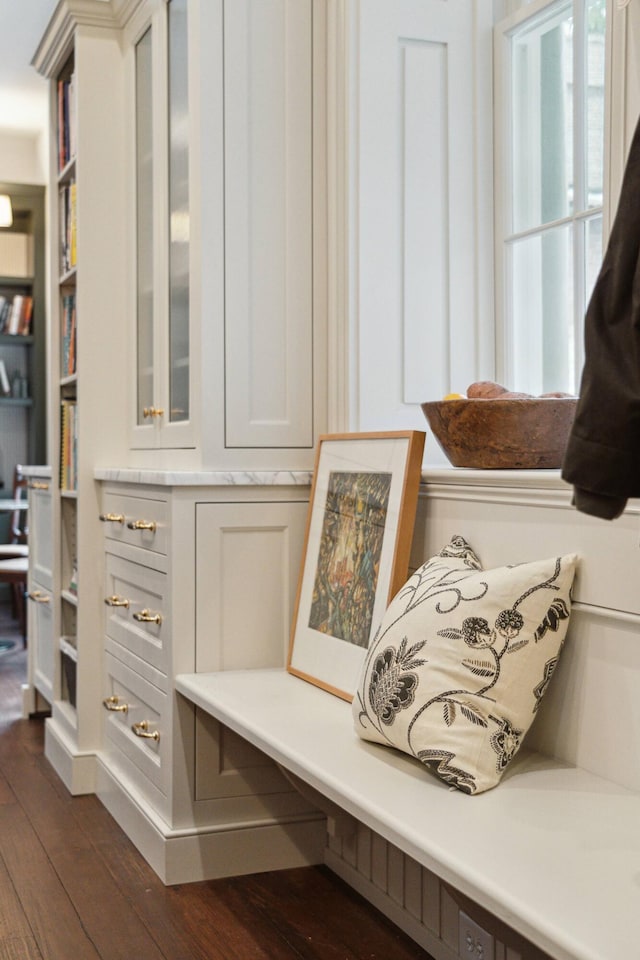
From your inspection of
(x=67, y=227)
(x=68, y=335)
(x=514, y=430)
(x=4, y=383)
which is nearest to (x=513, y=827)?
(x=514, y=430)

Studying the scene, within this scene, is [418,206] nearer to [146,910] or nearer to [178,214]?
[178,214]

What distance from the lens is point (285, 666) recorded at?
2598 mm

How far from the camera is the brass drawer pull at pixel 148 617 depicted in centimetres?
262

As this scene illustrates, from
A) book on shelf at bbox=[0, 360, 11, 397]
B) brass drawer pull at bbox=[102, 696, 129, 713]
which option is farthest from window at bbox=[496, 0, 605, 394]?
book on shelf at bbox=[0, 360, 11, 397]

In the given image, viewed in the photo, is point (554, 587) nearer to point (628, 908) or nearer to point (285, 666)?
point (628, 908)

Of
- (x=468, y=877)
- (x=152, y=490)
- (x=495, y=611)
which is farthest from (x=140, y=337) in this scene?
(x=468, y=877)

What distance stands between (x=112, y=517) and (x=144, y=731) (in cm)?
63

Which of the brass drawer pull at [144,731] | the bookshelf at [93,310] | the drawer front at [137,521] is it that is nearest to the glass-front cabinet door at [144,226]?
the bookshelf at [93,310]

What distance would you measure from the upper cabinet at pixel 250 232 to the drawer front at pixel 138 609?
0.33m

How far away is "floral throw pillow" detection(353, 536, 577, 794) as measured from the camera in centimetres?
163

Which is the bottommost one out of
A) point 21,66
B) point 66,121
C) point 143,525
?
point 143,525

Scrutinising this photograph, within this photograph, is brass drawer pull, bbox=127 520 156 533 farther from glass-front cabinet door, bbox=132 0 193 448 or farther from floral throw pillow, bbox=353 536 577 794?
floral throw pillow, bbox=353 536 577 794

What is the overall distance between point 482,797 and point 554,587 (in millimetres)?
347

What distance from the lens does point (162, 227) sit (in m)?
2.88
